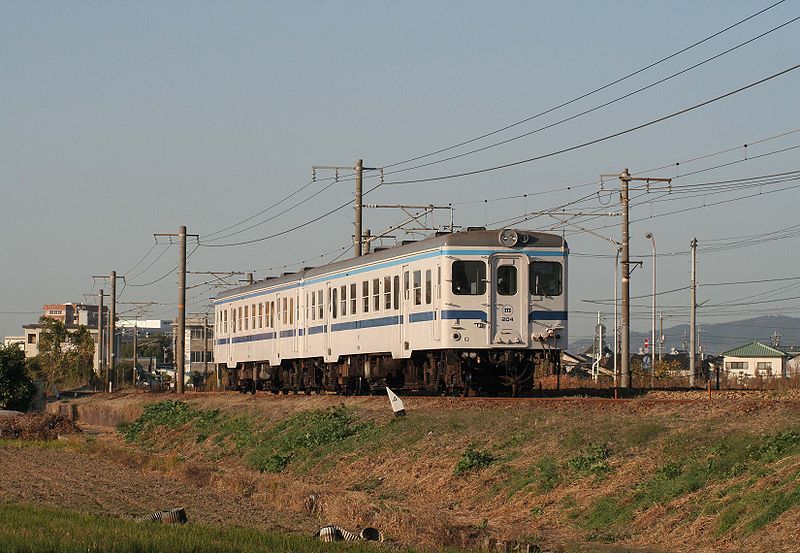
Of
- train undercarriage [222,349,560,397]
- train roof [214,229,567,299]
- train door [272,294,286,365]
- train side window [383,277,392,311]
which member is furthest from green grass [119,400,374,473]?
train roof [214,229,567,299]

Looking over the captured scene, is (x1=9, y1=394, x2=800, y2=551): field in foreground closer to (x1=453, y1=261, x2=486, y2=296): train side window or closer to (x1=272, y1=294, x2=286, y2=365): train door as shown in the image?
(x1=453, y1=261, x2=486, y2=296): train side window

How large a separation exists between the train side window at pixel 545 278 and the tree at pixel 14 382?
33316mm

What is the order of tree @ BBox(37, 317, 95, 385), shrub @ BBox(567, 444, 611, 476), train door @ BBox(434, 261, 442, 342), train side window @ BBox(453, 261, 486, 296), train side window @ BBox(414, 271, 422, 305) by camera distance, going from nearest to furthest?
1. shrub @ BBox(567, 444, 611, 476)
2. train side window @ BBox(453, 261, 486, 296)
3. train door @ BBox(434, 261, 442, 342)
4. train side window @ BBox(414, 271, 422, 305)
5. tree @ BBox(37, 317, 95, 385)

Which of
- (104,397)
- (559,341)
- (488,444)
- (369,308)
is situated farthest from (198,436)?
(104,397)

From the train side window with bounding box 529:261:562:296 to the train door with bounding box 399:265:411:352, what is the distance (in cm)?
299

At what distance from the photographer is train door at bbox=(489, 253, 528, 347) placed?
89.7 feet

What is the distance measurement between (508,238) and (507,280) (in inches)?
34.8

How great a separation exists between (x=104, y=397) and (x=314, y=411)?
130 ft

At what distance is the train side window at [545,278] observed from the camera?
90.3 ft

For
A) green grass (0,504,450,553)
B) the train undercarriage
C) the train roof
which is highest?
the train roof

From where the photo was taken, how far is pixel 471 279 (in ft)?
89.4

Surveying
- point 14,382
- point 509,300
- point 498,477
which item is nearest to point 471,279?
point 509,300

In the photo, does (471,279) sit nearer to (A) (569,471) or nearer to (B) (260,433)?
(B) (260,433)

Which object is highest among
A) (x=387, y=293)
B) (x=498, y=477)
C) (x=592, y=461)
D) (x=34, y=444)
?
(x=387, y=293)
